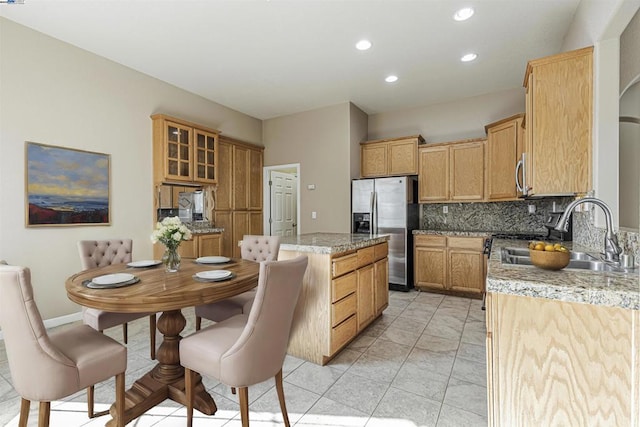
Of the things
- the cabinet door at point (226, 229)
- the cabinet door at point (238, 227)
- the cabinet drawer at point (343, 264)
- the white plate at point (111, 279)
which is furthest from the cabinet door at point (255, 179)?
the white plate at point (111, 279)

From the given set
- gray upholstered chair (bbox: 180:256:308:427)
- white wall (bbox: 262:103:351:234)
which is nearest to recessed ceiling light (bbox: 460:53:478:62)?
white wall (bbox: 262:103:351:234)

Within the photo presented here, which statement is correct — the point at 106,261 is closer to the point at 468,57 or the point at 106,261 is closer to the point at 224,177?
the point at 224,177

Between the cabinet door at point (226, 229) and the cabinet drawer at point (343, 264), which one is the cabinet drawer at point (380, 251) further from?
the cabinet door at point (226, 229)

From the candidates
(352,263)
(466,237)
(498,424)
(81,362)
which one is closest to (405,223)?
(466,237)

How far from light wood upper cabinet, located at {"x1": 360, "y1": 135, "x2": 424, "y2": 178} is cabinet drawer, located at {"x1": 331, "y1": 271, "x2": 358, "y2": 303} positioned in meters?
2.66

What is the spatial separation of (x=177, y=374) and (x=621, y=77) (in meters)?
3.67

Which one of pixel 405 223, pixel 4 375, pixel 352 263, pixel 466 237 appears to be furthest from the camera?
pixel 405 223

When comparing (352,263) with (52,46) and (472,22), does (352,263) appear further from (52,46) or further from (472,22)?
(52,46)

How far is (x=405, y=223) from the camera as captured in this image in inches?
173

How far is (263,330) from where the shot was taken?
144 centimetres

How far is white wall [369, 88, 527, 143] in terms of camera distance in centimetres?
440

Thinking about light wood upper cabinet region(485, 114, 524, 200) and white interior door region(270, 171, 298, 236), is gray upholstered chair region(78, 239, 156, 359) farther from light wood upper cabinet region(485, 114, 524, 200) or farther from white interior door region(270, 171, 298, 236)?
light wood upper cabinet region(485, 114, 524, 200)

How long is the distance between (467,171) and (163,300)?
4.25 metres

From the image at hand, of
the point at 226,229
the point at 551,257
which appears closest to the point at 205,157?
the point at 226,229
